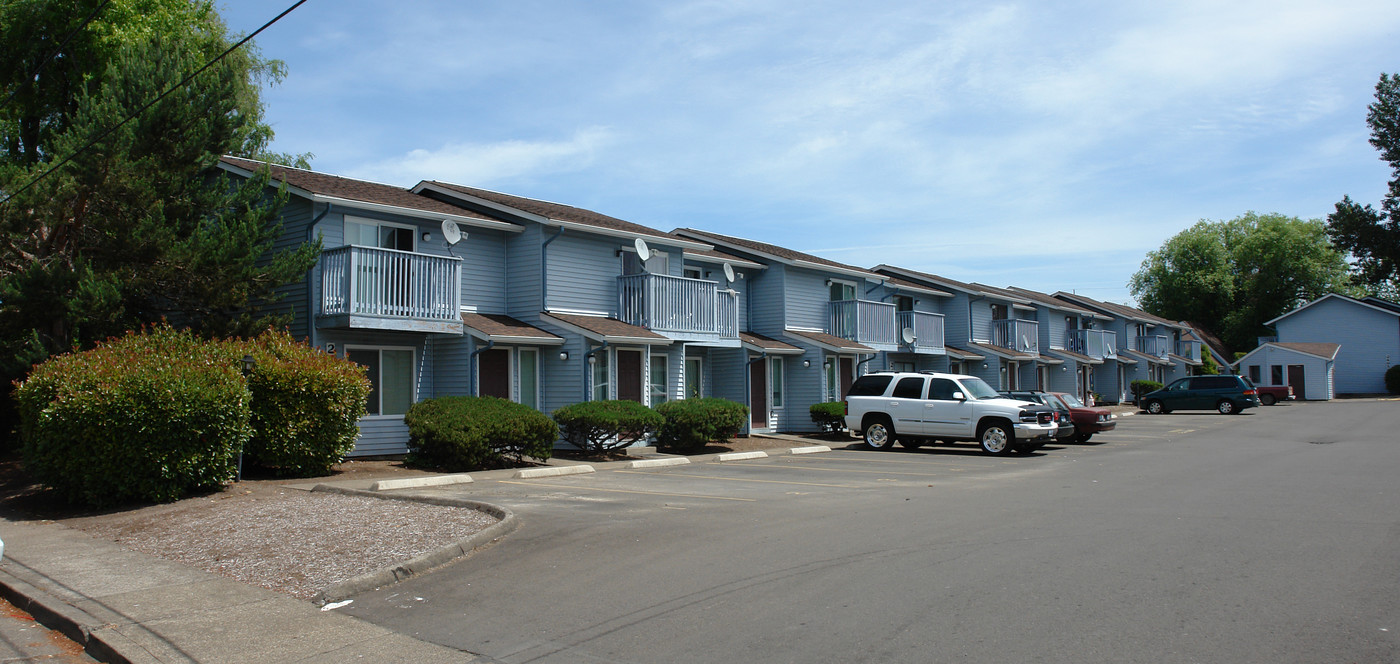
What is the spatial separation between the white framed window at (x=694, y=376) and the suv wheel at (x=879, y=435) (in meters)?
5.27

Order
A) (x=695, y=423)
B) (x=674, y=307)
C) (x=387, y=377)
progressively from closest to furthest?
1. (x=387, y=377)
2. (x=695, y=423)
3. (x=674, y=307)

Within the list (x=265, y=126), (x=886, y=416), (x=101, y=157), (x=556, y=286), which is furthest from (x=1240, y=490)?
(x=265, y=126)

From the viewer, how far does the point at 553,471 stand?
16.5 m

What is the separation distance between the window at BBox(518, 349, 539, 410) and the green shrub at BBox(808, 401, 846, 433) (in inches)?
352

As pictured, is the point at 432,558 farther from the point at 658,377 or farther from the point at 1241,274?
the point at 1241,274

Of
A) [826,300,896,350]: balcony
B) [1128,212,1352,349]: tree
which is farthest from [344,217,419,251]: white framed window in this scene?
[1128,212,1352,349]: tree

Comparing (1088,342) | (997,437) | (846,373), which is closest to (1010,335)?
(1088,342)

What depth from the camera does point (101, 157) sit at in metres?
15.7

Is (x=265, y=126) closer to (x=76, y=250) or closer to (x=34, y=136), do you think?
(x=34, y=136)

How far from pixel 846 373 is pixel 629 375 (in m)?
11.0

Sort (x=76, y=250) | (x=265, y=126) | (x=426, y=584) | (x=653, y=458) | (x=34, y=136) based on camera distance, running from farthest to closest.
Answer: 1. (x=265, y=126)
2. (x=34, y=136)
3. (x=653, y=458)
4. (x=76, y=250)
5. (x=426, y=584)

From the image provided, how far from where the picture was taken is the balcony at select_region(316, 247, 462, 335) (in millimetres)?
17953

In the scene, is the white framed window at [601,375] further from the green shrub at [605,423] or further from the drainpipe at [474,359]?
the drainpipe at [474,359]

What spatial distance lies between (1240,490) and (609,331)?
12830 mm
